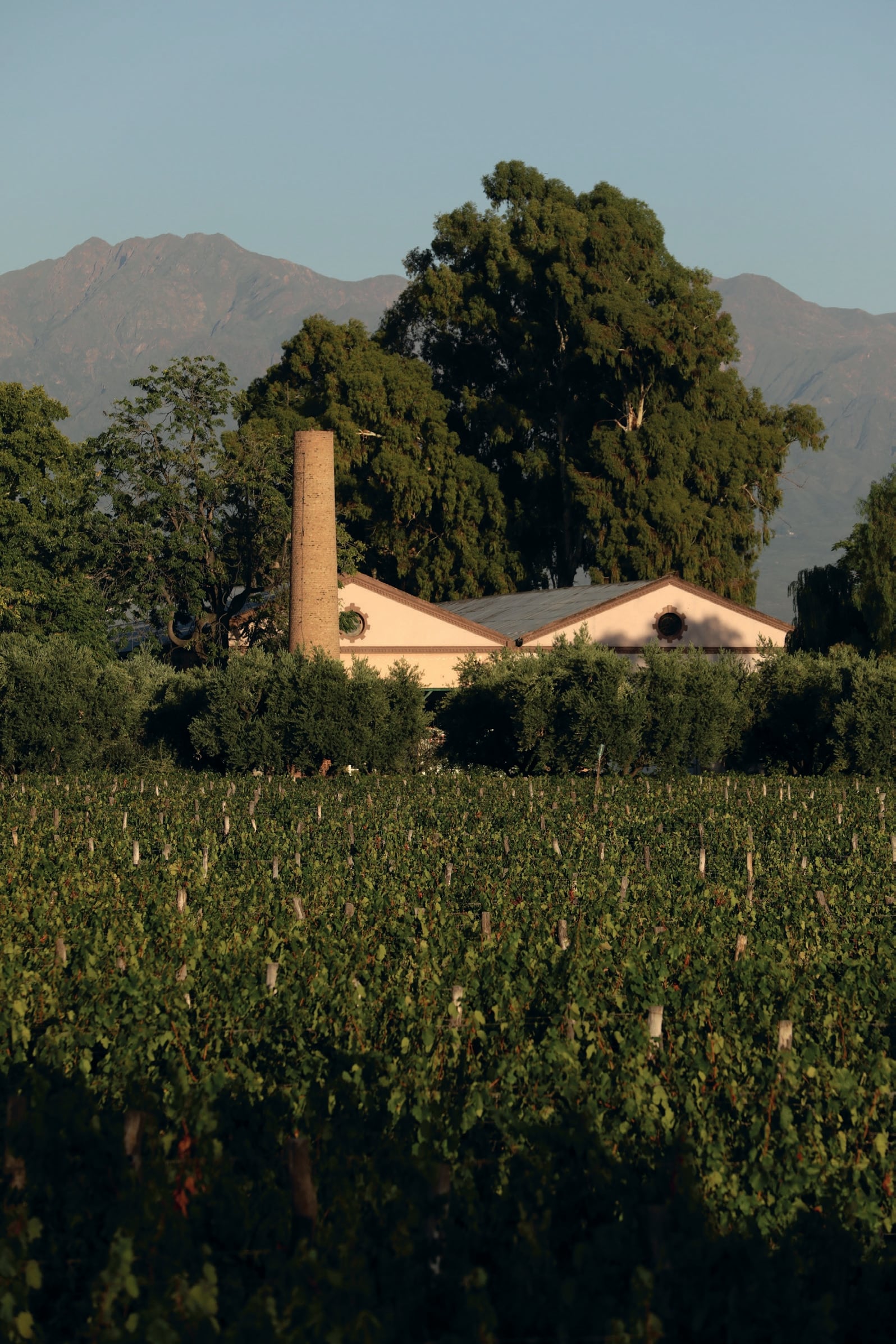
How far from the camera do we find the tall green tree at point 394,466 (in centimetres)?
6412

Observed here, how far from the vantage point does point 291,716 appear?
41062 mm

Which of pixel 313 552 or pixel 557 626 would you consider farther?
pixel 557 626

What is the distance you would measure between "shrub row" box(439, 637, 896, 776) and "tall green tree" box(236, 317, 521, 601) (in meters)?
21.8

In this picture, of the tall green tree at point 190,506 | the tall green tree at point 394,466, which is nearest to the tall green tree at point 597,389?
the tall green tree at point 394,466

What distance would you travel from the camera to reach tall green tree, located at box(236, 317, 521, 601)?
6412cm

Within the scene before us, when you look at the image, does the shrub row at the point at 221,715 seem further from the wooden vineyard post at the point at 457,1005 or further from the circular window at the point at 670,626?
the wooden vineyard post at the point at 457,1005

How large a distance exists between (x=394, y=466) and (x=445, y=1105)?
55.7m

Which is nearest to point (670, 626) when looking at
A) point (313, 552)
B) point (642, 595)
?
point (642, 595)

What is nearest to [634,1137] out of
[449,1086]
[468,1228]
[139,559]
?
[449,1086]

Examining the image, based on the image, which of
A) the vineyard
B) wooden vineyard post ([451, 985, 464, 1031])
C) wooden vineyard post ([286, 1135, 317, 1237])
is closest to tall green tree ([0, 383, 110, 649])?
the vineyard

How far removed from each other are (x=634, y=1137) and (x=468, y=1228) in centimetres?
Result: 208

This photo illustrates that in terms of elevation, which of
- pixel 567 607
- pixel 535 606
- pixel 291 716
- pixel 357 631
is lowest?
pixel 291 716

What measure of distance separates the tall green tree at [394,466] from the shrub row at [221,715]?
22.4m

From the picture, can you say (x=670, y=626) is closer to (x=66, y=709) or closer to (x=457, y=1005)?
(x=66, y=709)
